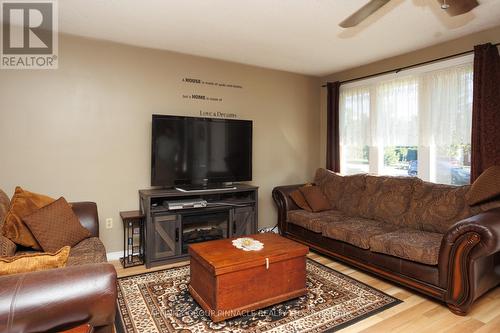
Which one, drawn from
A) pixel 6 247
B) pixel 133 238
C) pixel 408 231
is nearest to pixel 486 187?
pixel 408 231

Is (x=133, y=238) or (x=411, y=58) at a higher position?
(x=411, y=58)

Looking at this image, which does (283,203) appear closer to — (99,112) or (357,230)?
(357,230)

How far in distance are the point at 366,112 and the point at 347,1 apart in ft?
7.19

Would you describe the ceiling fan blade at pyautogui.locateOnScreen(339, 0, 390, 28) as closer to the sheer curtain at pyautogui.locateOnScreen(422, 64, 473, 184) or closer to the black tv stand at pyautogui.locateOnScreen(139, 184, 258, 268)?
the sheer curtain at pyautogui.locateOnScreen(422, 64, 473, 184)

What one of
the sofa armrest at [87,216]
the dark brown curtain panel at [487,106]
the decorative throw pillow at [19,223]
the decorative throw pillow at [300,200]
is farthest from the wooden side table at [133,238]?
the dark brown curtain panel at [487,106]

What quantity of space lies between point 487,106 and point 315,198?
6.87 feet

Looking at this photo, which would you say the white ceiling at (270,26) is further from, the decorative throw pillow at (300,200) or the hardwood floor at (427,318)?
the hardwood floor at (427,318)

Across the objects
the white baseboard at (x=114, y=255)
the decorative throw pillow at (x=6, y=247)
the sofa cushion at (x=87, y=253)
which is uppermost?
the decorative throw pillow at (x=6, y=247)

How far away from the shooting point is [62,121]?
330 centimetres

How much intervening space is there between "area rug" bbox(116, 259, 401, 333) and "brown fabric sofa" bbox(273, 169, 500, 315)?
347 millimetres

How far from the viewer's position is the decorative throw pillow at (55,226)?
2416 mm

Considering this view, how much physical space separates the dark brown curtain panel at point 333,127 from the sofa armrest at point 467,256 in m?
2.47

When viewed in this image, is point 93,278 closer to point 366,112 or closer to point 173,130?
point 173,130

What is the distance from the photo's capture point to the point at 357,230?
3205mm
